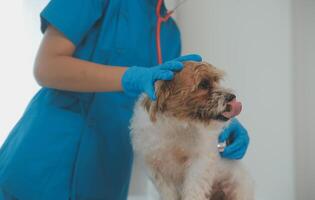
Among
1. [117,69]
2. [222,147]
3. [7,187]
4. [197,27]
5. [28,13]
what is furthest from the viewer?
[197,27]

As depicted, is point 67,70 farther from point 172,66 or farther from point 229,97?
point 229,97

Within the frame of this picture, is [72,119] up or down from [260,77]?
up

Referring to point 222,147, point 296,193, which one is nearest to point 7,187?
point 222,147

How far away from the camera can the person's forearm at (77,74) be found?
97 cm

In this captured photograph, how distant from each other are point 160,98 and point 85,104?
0.97 ft

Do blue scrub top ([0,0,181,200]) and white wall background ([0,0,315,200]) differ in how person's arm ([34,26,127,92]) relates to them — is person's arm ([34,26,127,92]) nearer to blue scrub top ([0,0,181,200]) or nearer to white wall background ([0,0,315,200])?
blue scrub top ([0,0,181,200])

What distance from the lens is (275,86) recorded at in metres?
1.75

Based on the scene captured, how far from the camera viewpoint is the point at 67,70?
3.29 feet

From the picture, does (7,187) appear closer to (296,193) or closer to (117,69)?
(117,69)

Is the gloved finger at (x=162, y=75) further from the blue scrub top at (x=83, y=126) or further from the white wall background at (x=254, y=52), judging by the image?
the white wall background at (x=254, y=52)

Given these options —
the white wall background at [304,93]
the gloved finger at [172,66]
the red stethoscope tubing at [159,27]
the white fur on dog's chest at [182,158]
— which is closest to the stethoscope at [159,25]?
the red stethoscope tubing at [159,27]

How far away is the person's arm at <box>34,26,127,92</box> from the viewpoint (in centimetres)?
97

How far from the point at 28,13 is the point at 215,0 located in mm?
846

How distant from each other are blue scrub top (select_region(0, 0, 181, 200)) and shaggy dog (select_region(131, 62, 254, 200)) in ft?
0.32
